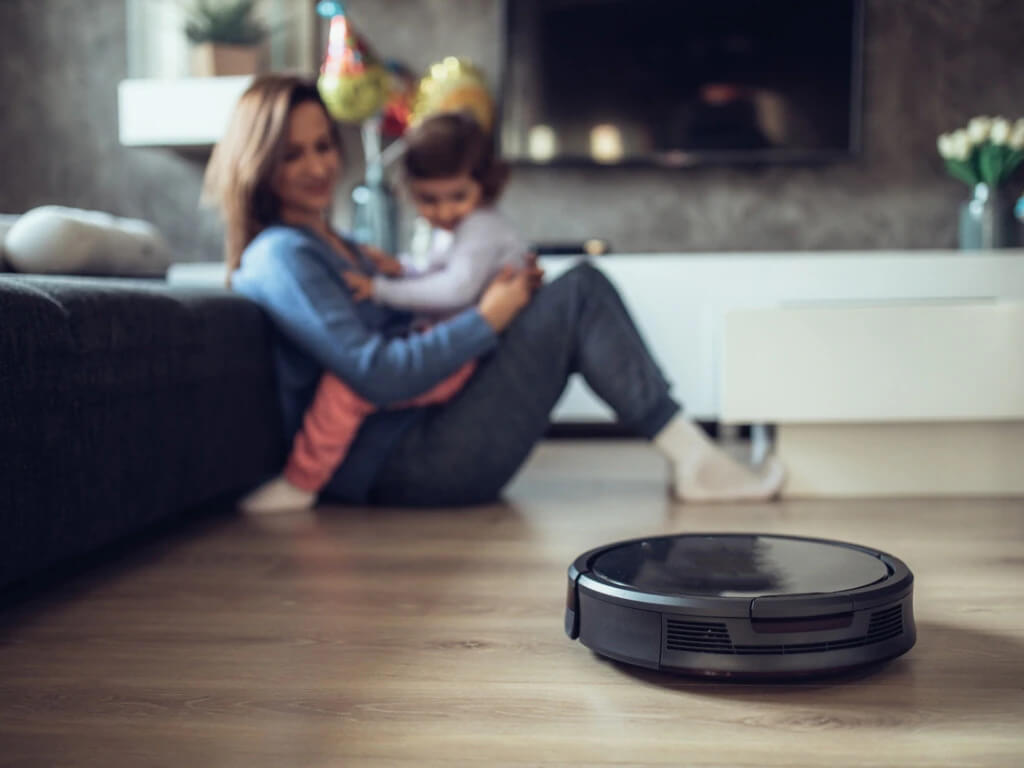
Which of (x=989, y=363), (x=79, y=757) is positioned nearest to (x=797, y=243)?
(x=989, y=363)

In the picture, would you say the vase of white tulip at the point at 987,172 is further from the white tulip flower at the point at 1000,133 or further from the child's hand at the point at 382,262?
the child's hand at the point at 382,262

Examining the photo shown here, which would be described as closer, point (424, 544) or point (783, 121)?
point (424, 544)

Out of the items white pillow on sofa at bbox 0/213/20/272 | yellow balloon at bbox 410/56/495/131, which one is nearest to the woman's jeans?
white pillow on sofa at bbox 0/213/20/272

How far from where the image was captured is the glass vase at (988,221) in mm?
2963

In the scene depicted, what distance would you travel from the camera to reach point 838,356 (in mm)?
1821

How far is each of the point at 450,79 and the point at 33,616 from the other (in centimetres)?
226

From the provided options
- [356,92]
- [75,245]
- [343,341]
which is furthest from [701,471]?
[356,92]

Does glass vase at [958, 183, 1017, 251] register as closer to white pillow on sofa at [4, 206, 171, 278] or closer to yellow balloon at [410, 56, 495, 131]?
yellow balloon at [410, 56, 495, 131]

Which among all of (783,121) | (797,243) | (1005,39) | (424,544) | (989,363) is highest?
(1005,39)

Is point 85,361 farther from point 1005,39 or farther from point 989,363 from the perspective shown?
point 1005,39

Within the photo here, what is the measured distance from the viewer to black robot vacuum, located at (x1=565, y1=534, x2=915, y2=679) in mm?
875

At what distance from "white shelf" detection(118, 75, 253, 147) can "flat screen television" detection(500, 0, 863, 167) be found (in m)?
0.88

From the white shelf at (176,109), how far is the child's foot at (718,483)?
1854 mm

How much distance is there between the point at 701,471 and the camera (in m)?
1.82
